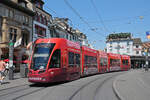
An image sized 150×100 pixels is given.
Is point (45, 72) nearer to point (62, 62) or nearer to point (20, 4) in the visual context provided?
point (62, 62)

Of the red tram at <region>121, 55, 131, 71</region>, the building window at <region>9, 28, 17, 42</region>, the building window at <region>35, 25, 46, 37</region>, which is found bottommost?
the red tram at <region>121, 55, 131, 71</region>

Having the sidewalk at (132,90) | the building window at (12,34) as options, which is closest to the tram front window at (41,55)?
the sidewalk at (132,90)

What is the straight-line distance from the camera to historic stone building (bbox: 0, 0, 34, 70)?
2173cm

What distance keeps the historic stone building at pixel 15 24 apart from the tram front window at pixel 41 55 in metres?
9.86

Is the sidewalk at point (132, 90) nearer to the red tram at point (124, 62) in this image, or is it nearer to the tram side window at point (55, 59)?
the tram side window at point (55, 59)

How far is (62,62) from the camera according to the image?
475 inches

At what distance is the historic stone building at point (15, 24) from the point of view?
21.7 m

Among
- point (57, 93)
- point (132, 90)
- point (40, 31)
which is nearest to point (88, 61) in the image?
point (132, 90)

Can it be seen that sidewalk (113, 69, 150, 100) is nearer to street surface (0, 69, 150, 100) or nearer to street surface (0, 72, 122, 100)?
street surface (0, 69, 150, 100)

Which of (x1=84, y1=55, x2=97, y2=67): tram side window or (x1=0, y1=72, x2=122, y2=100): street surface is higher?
(x1=84, y1=55, x2=97, y2=67): tram side window

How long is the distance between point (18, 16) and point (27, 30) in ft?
8.46

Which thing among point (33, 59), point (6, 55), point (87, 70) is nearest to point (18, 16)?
point (6, 55)

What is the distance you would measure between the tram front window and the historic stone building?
32.3 ft

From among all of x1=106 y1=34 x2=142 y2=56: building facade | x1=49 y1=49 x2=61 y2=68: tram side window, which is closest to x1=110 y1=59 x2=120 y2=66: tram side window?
x1=49 y1=49 x2=61 y2=68: tram side window
